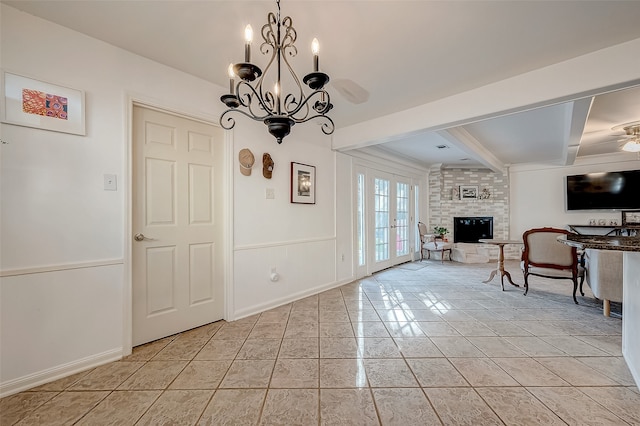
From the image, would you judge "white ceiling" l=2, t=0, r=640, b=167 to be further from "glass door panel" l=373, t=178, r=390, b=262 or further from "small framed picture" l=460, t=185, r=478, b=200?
"small framed picture" l=460, t=185, r=478, b=200

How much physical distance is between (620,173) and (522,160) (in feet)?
5.40

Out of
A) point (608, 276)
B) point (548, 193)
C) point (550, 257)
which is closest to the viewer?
point (608, 276)

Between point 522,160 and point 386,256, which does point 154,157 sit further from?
point 522,160

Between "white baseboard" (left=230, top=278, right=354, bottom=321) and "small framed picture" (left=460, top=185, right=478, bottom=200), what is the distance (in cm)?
427

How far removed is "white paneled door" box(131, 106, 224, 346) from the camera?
2133mm

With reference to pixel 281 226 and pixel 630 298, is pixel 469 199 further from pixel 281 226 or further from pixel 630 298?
pixel 281 226

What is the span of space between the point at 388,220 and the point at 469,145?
1907mm

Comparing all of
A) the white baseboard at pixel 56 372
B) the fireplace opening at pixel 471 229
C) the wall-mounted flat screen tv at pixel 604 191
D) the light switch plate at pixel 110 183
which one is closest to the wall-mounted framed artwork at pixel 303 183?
the light switch plate at pixel 110 183

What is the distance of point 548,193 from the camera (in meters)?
6.04

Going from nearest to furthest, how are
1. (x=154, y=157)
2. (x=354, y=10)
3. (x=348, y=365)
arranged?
(x=354, y=10) < (x=348, y=365) < (x=154, y=157)

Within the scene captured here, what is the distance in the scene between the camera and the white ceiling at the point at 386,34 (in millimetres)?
1547

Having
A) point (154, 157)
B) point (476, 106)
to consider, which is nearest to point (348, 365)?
point (154, 157)

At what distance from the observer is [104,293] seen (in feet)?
6.28

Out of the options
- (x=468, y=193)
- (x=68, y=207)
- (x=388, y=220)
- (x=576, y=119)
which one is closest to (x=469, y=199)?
(x=468, y=193)
